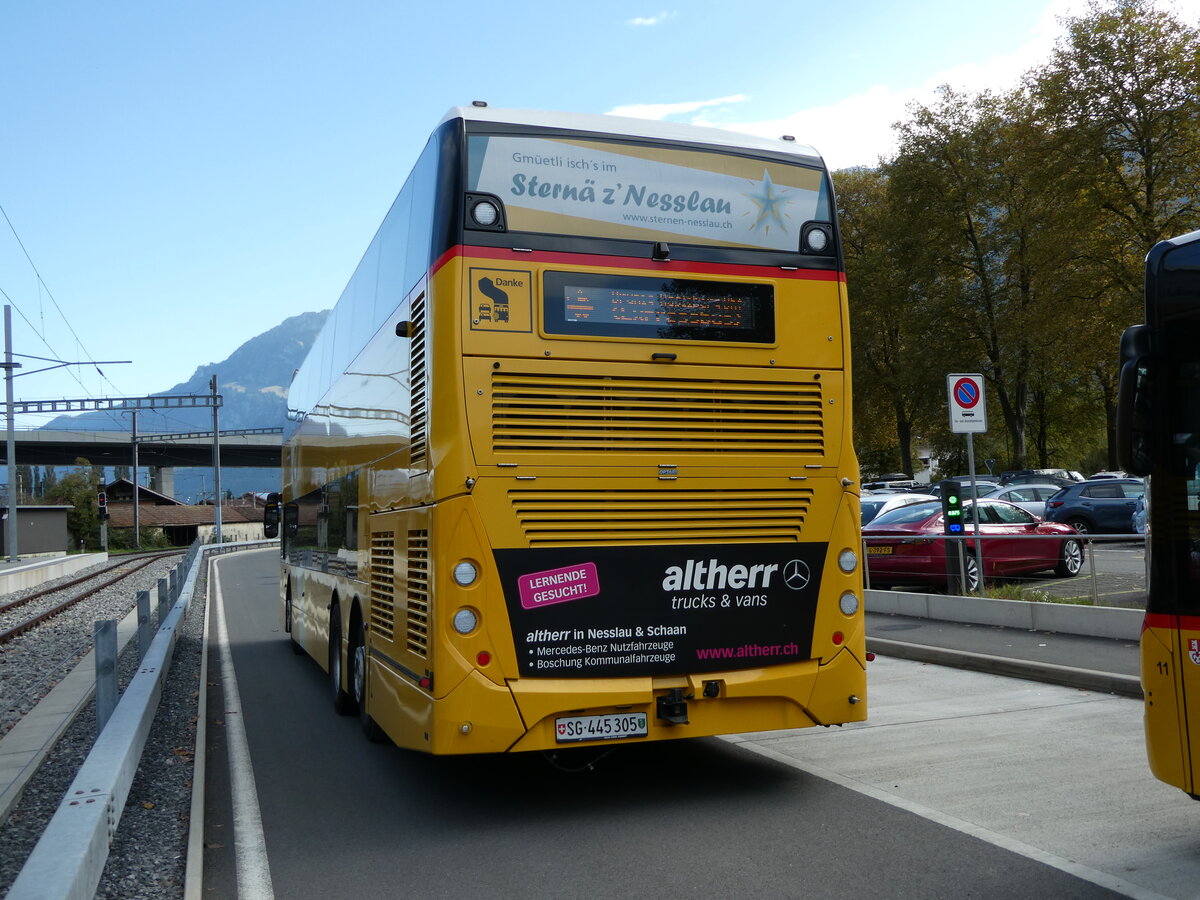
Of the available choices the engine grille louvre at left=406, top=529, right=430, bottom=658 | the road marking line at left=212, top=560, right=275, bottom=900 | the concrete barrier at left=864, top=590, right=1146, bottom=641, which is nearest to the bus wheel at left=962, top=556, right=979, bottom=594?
the concrete barrier at left=864, top=590, right=1146, bottom=641

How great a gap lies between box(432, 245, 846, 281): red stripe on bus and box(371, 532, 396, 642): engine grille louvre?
2.07 metres

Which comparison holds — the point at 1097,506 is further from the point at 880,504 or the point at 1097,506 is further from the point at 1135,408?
the point at 1135,408

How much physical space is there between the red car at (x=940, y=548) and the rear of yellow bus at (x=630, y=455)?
9876 mm

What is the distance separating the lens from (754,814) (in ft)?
21.4

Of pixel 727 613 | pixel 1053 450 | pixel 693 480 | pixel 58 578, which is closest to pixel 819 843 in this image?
pixel 727 613

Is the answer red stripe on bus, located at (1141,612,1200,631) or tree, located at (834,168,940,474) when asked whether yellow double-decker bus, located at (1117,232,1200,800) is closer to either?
red stripe on bus, located at (1141,612,1200,631)

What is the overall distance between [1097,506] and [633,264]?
2460cm

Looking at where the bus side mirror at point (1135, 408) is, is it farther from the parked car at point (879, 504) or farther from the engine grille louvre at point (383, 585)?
the parked car at point (879, 504)

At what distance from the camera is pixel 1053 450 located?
67062mm

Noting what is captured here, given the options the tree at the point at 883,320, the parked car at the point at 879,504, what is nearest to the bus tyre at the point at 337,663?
the parked car at the point at 879,504

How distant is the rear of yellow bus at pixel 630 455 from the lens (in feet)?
21.1

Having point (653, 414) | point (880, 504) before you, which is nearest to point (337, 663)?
point (653, 414)

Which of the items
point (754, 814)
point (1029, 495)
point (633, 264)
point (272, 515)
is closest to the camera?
point (754, 814)

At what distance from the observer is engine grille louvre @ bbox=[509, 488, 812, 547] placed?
6.55m
